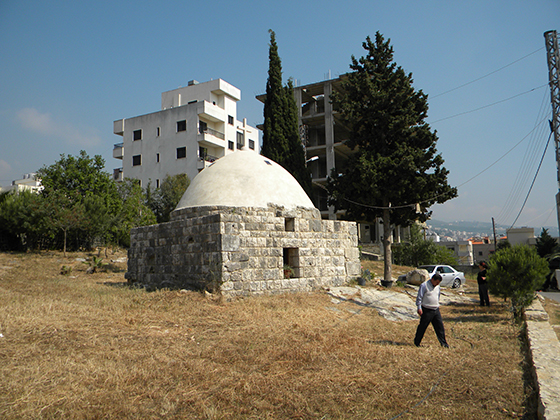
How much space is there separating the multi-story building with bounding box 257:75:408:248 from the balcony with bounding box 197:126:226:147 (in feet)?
18.0

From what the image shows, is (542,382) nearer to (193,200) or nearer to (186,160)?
(193,200)

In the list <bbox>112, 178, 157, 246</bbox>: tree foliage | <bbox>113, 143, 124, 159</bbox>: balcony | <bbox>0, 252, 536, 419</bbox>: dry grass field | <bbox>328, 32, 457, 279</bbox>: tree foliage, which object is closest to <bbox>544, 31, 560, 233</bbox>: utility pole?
<bbox>328, 32, 457, 279</bbox>: tree foliage

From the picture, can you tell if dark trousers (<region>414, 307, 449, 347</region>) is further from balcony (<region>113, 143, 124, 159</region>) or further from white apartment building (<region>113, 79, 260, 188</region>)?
balcony (<region>113, 143, 124, 159</region>)

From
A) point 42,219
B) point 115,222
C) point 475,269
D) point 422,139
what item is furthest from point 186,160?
point 475,269

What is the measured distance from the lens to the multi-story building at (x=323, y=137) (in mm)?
31469

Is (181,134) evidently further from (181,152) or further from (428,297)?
(428,297)

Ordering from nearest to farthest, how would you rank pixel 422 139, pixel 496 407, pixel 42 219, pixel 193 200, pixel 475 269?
pixel 496 407 → pixel 193 200 → pixel 422 139 → pixel 42 219 → pixel 475 269

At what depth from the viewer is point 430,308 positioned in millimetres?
6098

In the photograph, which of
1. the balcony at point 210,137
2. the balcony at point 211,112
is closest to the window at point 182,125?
the balcony at point 210,137

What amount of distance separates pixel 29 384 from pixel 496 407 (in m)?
4.78

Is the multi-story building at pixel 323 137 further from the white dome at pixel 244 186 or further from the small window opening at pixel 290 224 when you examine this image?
the small window opening at pixel 290 224

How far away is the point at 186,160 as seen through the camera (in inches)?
1217

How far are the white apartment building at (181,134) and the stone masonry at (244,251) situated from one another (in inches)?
751

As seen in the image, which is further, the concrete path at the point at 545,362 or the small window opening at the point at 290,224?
the small window opening at the point at 290,224
